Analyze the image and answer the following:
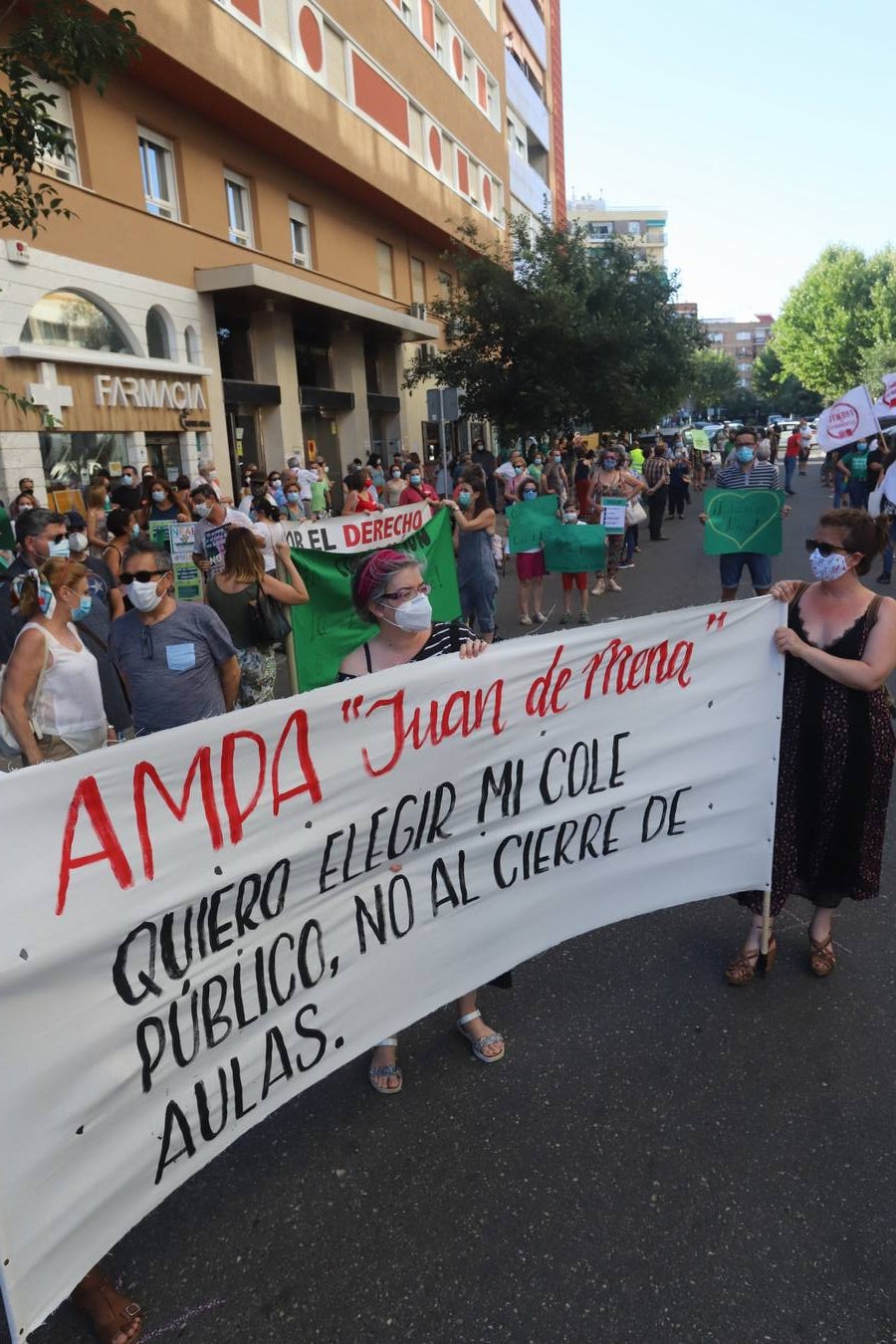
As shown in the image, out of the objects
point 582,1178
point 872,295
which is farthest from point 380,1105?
point 872,295

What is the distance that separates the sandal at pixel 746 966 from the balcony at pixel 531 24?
1940 inches

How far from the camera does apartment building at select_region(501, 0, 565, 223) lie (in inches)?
1699

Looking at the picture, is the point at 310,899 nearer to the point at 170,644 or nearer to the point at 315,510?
the point at 170,644

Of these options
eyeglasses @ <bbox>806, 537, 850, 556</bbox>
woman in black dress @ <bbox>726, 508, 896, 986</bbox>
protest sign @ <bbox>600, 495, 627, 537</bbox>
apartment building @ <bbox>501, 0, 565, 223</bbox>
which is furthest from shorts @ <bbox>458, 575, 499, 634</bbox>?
apartment building @ <bbox>501, 0, 565, 223</bbox>

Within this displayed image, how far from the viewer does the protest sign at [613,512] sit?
1150cm

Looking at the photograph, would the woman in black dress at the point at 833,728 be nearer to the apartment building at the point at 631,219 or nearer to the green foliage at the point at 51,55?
the green foliage at the point at 51,55

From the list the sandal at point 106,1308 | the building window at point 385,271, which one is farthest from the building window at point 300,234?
the sandal at point 106,1308

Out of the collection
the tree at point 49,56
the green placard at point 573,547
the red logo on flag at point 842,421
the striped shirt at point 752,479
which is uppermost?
the tree at point 49,56

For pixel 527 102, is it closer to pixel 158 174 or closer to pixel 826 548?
pixel 158 174

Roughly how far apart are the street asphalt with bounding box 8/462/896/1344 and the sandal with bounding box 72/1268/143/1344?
5 cm

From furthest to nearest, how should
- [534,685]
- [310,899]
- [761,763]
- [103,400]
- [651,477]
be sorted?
[651,477] < [103,400] < [761,763] < [534,685] < [310,899]

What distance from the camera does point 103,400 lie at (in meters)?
15.9

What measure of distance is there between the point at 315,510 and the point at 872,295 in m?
63.3

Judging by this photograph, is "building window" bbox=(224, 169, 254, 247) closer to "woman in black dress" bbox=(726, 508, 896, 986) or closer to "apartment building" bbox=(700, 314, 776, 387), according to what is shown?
"woman in black dress" bbox=(726, 508, 896, 986)
